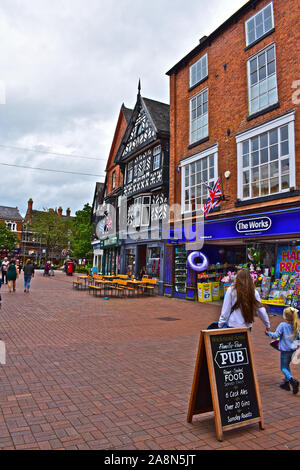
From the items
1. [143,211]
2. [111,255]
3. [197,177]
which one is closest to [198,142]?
[197,177]

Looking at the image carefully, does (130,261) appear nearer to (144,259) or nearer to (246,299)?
(144,259)

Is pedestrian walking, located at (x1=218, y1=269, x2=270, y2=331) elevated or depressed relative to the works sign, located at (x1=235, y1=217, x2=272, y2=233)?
depressed

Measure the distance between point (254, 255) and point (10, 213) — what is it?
87473 millimetres

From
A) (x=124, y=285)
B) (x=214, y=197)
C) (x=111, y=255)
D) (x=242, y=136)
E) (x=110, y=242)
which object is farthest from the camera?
(x=111, y=255)

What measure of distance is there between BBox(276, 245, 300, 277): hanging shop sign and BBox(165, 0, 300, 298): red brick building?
255 mm

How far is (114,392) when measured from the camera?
4.57 m

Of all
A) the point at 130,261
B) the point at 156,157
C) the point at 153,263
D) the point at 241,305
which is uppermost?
the point at 156,157

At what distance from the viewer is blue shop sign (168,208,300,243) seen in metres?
11.1

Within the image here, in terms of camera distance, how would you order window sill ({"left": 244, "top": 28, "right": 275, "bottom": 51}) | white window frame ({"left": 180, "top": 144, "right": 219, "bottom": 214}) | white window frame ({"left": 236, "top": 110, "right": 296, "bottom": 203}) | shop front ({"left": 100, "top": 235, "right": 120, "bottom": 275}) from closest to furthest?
white window frame ({"left": 236, "top": 110, "right": 296, "bottom": 203}) → window sill ({"left": 244, "top": 28, "right": 275, "bottom": 51}) → white window frame ({"left": 180, "top": 144, "right": 219, "bottom": 214}) → shop front ({"left": 100, "top": 235, "right": 120, "bottom": 275})

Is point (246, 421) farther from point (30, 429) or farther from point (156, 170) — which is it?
point (156, 170)

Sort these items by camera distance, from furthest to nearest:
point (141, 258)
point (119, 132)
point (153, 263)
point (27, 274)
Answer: point (119, 132)
point (141, 258)
point (153, 263)
point (27, 274)

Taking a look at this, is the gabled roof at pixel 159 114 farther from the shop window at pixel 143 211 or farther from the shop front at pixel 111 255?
the shop front at pixel 111 255

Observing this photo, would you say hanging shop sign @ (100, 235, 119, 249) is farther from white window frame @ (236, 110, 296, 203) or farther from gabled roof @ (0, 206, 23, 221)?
gabled roof @ (0, 206, 23, 221)

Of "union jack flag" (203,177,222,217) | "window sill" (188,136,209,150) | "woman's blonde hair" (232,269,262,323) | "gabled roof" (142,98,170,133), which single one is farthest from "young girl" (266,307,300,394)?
"gabled roof" (142,98,170,133)
